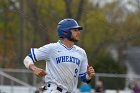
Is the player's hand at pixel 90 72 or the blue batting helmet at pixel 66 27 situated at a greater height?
the blue batting helmet at pixel 66 27

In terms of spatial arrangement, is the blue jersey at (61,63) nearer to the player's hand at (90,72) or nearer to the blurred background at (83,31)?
the player's hand at (90,72)

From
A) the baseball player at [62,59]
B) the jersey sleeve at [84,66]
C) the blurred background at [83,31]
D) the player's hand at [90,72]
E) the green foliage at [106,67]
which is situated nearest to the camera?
the baseball player at [62,59]

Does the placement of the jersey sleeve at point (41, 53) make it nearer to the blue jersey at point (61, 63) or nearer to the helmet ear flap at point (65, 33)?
the blue jersey at point (61, 63)

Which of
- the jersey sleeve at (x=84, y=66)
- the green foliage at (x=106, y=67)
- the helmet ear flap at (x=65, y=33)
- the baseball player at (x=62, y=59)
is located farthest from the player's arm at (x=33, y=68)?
the green foliage at (x=106, y=67)

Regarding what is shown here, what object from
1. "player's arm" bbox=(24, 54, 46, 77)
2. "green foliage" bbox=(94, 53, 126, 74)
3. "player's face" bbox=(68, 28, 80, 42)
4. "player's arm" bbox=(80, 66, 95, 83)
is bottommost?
"green foliage" bbox=(94, 53, 126, 74)

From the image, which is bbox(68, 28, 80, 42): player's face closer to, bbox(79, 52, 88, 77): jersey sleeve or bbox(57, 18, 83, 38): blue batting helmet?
bbox(57, 18, 83, 38): blue batting helmet

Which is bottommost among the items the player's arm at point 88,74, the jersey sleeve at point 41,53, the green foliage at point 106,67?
the green foliage at point 106,67

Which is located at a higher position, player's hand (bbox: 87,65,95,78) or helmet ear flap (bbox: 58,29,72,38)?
helmet ear flap (bbox: 58,29,72,38)

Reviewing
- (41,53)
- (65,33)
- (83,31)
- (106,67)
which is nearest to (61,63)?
(41,53)

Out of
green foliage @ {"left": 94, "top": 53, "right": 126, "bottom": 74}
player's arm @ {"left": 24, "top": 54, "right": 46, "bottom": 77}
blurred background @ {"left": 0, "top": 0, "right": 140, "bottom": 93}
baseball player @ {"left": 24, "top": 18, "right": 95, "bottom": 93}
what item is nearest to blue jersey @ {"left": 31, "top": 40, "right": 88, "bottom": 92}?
baseball player @ {"left": 24, "top": 18, "right": 95, "bottom": 93}

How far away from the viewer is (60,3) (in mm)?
46188

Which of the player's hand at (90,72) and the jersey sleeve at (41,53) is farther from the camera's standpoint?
the player's hand at (90,72)

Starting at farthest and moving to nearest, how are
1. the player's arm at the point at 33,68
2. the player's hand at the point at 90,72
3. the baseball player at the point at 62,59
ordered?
1. the player's hand at the point at 90,72
2. the baseball player at the point at 62,59
3. the player's arm at the point at 33,68

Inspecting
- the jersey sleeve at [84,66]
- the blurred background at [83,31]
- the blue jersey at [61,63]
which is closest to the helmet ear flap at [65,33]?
the blue jersey at [61,63]
